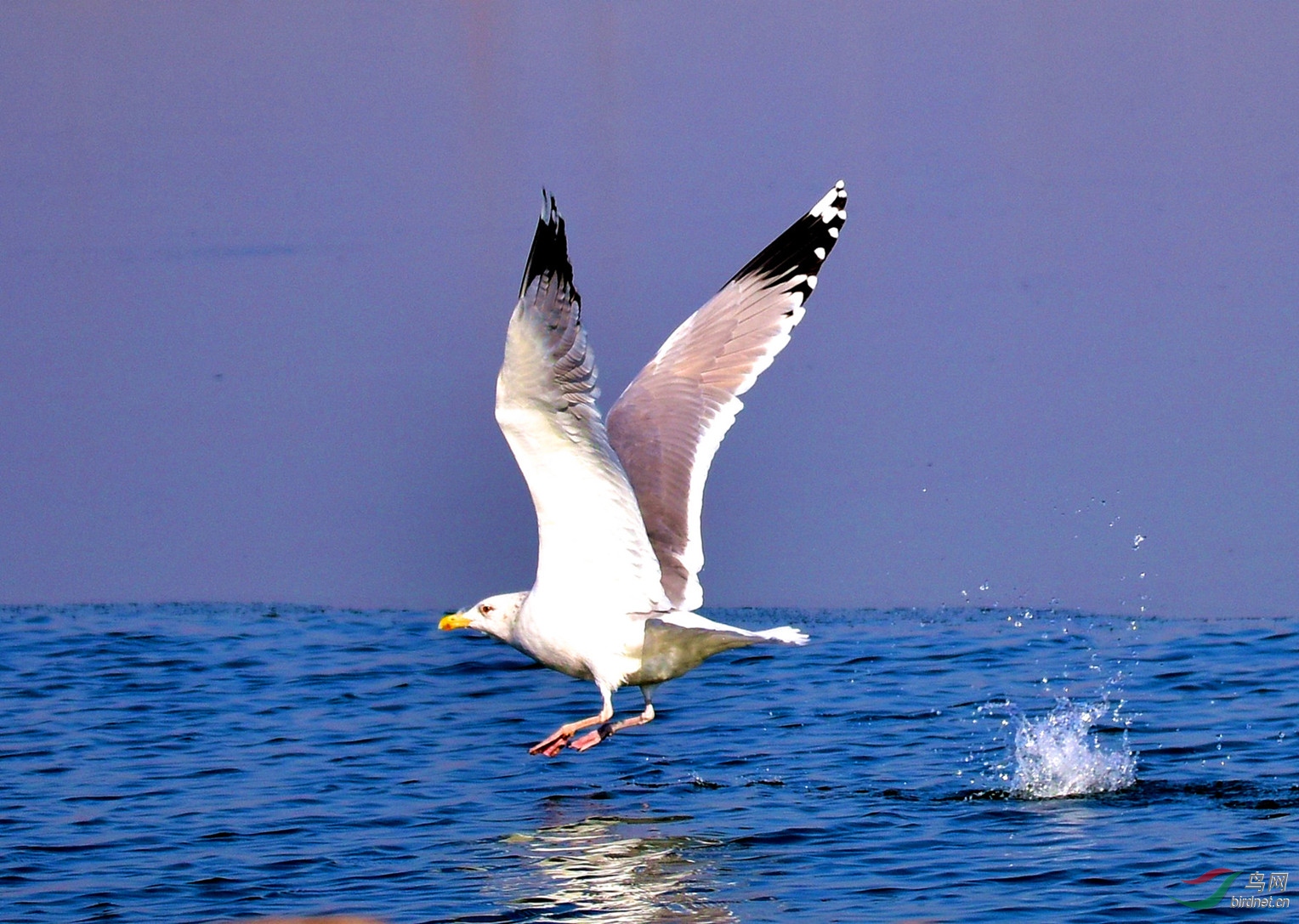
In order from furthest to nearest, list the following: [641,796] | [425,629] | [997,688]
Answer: [425,629] → [997,688] → [641,796]

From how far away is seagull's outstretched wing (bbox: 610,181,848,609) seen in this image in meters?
7.13

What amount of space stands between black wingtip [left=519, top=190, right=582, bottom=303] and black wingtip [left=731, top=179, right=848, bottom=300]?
1.94 meters

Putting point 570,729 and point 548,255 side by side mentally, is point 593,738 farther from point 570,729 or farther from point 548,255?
point 548,255

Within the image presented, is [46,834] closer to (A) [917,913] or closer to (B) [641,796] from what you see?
(B) [641,796]

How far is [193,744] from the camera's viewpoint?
8484 millimetres

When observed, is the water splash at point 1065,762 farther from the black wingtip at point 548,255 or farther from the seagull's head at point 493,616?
the black wingtip at point 548,255

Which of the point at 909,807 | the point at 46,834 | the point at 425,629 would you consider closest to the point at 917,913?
the point at 909,807

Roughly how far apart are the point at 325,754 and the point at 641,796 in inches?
64.3

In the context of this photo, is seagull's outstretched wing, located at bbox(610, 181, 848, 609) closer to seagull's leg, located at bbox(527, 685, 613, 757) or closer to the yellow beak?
seagull's leg, located at bbox(527, 685, 613, 757)

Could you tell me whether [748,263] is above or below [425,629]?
above

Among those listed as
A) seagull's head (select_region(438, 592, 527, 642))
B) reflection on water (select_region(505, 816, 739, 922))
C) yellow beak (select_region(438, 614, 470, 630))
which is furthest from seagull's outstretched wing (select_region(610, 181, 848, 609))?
reflection on water (select_region(505, 816, 739, 922))

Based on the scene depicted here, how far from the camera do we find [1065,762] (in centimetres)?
733

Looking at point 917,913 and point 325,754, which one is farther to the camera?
point 325,754

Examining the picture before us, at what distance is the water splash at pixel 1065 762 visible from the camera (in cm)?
712
